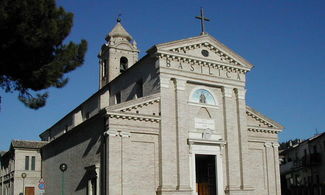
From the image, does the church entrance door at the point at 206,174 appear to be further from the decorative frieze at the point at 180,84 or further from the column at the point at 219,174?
the decorative frieze at the point at 180,84

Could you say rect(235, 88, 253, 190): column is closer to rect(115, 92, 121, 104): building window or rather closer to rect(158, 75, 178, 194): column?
rect(158, 75, 178, 194): column

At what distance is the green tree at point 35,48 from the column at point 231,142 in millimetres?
12242

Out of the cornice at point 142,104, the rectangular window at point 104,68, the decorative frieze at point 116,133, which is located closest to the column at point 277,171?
the cornice at point 142,104

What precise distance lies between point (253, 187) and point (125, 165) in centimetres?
908

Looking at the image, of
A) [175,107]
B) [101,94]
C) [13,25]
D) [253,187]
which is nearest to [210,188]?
[253,187]

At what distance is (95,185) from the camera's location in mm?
22969

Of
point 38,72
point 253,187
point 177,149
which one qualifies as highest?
point 38,72

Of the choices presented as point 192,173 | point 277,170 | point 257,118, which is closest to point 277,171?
point 277,170

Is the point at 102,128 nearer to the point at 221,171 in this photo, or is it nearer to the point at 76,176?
the point at 76,176

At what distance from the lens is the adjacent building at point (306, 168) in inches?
1519

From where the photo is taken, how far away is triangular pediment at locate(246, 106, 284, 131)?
27.5 m

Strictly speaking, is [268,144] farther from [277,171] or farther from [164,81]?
[164,81]

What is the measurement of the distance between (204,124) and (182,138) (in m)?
2.03

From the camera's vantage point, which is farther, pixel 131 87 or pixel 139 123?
pixel 131 87
